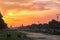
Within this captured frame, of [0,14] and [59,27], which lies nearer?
[0,14]

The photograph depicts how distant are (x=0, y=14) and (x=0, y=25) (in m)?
5.69

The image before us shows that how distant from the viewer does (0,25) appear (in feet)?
387

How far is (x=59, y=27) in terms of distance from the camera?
614 feet

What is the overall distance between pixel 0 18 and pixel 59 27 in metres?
78.4

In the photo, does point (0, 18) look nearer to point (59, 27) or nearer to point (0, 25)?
point (0, 25)

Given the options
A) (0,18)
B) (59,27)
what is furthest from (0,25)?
(59,27)

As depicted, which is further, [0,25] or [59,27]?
[59,27]

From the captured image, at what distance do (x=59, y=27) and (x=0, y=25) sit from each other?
79594 mm

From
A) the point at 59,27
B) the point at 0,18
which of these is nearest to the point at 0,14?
the point at 0,18

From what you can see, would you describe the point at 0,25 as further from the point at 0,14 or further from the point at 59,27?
the point at 59,27

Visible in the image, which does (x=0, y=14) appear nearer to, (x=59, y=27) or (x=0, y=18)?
(x=0, y=18)

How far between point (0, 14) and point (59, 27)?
262ft

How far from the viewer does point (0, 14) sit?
11806 cm
